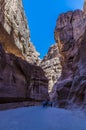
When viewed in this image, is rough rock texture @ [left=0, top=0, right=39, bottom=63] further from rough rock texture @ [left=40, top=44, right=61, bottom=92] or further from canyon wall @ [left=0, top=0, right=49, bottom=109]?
rough rock texture @ [left=40, top=44, right=61, bottom=92]

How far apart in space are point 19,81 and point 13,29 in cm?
904

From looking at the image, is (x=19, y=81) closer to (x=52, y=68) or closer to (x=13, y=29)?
(x=13, y=29)

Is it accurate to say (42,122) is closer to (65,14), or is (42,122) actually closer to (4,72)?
(4,72)

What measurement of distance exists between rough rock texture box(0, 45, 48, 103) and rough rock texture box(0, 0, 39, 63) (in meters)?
3.80

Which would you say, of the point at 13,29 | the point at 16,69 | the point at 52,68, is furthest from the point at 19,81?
the point at 52,68

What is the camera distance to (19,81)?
26.5 meters

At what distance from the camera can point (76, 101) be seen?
484 inches

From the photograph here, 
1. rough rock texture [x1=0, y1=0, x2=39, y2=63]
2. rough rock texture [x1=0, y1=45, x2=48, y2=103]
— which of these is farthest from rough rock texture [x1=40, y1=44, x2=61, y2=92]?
rough rock texture [x1=0, y1=45, x2=48, y2=103]

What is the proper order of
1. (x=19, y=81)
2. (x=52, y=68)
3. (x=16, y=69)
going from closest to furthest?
(x=19, y=81) < (x=16, y=69) < (x=52, y=68)

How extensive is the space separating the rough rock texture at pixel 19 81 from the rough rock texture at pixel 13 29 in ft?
12.5

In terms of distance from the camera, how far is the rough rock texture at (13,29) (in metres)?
29.7

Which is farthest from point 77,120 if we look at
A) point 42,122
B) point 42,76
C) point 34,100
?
point 42,76

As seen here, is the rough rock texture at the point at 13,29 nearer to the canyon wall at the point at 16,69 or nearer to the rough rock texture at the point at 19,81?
the canyon wall at the point at 16,69

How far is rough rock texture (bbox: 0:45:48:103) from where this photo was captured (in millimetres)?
24141
